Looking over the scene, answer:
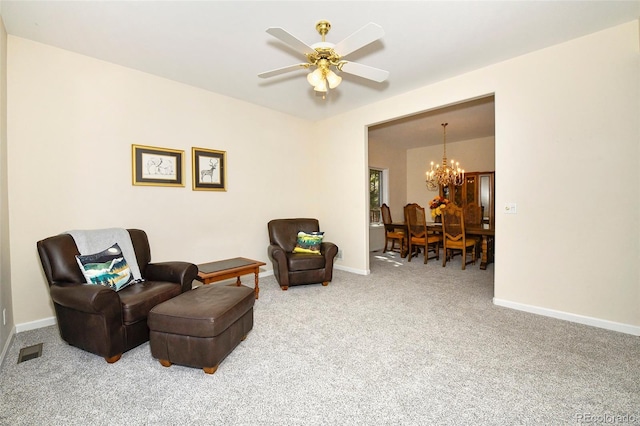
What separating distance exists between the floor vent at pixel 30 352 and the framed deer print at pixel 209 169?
84.0 inches

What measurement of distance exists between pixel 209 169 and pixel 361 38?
2.74 meters

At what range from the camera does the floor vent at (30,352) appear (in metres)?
2.15

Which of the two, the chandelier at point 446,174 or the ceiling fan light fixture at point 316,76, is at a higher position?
the ceiling fan light fixture at point 316,76

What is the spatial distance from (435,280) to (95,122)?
15.5 ft

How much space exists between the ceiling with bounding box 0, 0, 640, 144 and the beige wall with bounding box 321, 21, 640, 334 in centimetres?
25

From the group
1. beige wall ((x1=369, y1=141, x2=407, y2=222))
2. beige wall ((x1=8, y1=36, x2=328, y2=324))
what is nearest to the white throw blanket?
beige wall ((x1=8, y1=36, x2=328, y2=324))

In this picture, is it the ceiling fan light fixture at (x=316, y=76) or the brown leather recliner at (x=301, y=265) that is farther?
the brown leather recliner at (x=301, y=265)

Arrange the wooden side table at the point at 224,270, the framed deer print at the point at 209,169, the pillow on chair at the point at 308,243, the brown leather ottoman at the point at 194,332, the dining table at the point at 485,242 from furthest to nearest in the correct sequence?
the dining table at the point at 485,242, the pillow on chair at the point at 308,243, the framed deer print at the point at 209,169, the wooden side table at the point at 224,270, the brown leather ottoman at the point at 194,332

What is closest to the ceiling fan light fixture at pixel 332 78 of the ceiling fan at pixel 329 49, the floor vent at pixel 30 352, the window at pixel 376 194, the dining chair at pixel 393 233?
the ceiling fan at pixel 329 49

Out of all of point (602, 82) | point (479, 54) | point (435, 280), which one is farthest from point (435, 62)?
point (435, 280)

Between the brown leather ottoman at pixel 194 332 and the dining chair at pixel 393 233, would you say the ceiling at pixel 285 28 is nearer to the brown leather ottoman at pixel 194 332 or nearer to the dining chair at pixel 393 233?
the brown leather ottoman at pixel 194 332

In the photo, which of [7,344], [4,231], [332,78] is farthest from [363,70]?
[7,344]

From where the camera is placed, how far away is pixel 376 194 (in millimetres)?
7574

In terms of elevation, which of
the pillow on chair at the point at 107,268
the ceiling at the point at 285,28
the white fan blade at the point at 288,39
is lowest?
the pillow on chair at the point at 107,268
